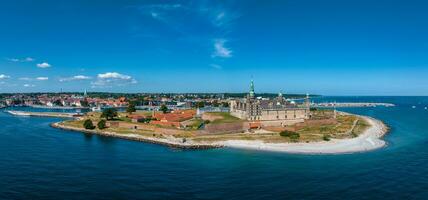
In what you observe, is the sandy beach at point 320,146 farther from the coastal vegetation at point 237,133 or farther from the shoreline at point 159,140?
the shoreline at point 159,140

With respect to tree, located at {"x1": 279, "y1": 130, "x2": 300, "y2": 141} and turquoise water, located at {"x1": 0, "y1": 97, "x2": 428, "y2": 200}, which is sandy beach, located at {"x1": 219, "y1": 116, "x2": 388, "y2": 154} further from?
tree, located at {"x1": 279, "y1": 130, "x2": 300, "y2": 141}

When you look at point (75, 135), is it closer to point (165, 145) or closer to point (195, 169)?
point (165, 145)

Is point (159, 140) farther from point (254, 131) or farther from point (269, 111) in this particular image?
point (269, 111)

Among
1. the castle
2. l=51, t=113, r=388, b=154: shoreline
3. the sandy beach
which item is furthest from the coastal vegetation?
the castle

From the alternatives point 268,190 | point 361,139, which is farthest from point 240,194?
point 361,139

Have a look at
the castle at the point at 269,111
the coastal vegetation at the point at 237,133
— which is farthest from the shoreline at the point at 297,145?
the castle at the point at 269,111

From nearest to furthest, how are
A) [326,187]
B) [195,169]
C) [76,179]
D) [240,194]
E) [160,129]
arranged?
[240,194] → [326,187] → [76,179] → [195,169] → [160,129]

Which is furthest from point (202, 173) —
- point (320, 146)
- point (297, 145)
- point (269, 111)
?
point (269, 111)
